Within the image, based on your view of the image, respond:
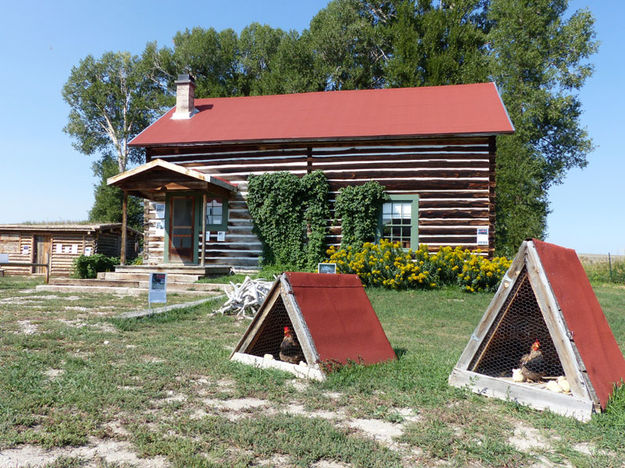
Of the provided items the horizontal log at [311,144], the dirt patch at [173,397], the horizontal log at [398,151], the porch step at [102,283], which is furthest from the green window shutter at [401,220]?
the dirt patch at [173,397]

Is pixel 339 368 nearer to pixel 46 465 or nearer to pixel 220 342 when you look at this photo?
pixel 220 342

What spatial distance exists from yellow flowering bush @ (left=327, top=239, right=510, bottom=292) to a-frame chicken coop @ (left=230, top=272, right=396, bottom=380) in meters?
7.43

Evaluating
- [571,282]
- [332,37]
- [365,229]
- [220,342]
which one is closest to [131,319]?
[220,342]

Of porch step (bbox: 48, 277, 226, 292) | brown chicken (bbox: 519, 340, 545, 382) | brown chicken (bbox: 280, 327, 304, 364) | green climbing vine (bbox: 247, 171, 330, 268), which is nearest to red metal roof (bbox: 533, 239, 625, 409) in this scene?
brown chicken (bbox: 519, 340, 545, 382)

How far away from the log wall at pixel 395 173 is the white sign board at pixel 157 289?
305 inches

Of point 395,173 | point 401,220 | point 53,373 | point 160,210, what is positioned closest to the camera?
point 53,373

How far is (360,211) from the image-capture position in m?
14.9

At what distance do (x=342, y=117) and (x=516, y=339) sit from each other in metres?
13.4

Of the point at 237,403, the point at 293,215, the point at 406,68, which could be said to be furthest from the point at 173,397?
the point at 406,68

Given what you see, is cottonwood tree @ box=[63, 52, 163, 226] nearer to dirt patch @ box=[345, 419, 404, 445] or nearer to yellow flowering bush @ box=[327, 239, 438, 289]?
yellow flowering bush @ box=[327, 239, 438, 289]

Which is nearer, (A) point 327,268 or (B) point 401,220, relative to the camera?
(A) point 327,268

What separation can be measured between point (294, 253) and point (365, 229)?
93.4 inches

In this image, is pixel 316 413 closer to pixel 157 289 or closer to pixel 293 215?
pixel 157 289

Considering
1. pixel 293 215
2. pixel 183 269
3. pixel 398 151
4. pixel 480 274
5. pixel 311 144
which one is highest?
pixel 311 144
